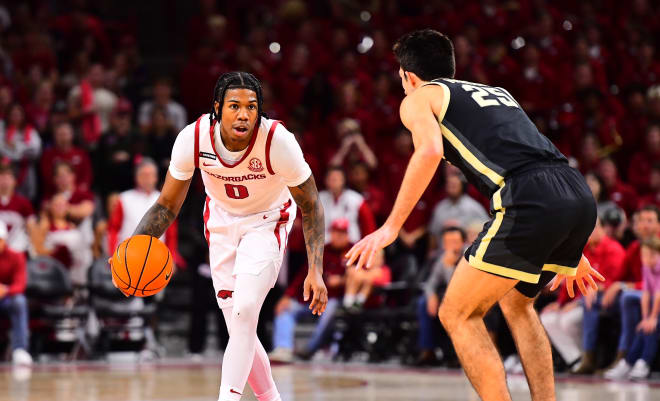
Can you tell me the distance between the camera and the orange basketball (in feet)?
18.4

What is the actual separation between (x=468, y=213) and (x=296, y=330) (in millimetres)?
2621

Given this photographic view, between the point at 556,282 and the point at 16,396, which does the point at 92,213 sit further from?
the point at 556,282

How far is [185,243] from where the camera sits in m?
13.1

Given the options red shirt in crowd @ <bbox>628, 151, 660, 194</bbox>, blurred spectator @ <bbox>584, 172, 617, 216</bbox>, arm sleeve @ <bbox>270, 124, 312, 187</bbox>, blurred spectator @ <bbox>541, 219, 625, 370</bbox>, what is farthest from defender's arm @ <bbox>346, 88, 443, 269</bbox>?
red shirt in crowd @ <bbox>628, 151, 660, 194</bbox>

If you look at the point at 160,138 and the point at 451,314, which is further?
the point at 160,138

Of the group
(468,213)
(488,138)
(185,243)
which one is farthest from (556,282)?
(185,243)

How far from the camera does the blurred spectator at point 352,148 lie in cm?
1277

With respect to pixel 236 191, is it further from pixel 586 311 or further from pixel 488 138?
pixel 586 311

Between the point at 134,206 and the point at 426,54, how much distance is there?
7092mm

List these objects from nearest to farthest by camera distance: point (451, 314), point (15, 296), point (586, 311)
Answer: point (451, 314)
point (586, 311)
point (15, 296)

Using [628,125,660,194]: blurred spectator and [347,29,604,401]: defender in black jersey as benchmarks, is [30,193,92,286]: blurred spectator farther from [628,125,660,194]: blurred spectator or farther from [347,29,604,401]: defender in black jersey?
[347,29,604,401]: defender in black jersey

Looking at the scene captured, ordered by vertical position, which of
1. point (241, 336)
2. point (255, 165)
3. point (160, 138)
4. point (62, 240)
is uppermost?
point (160, 138)

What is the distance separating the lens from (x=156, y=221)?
588 cm

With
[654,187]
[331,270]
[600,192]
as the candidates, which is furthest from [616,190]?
[331,270]
